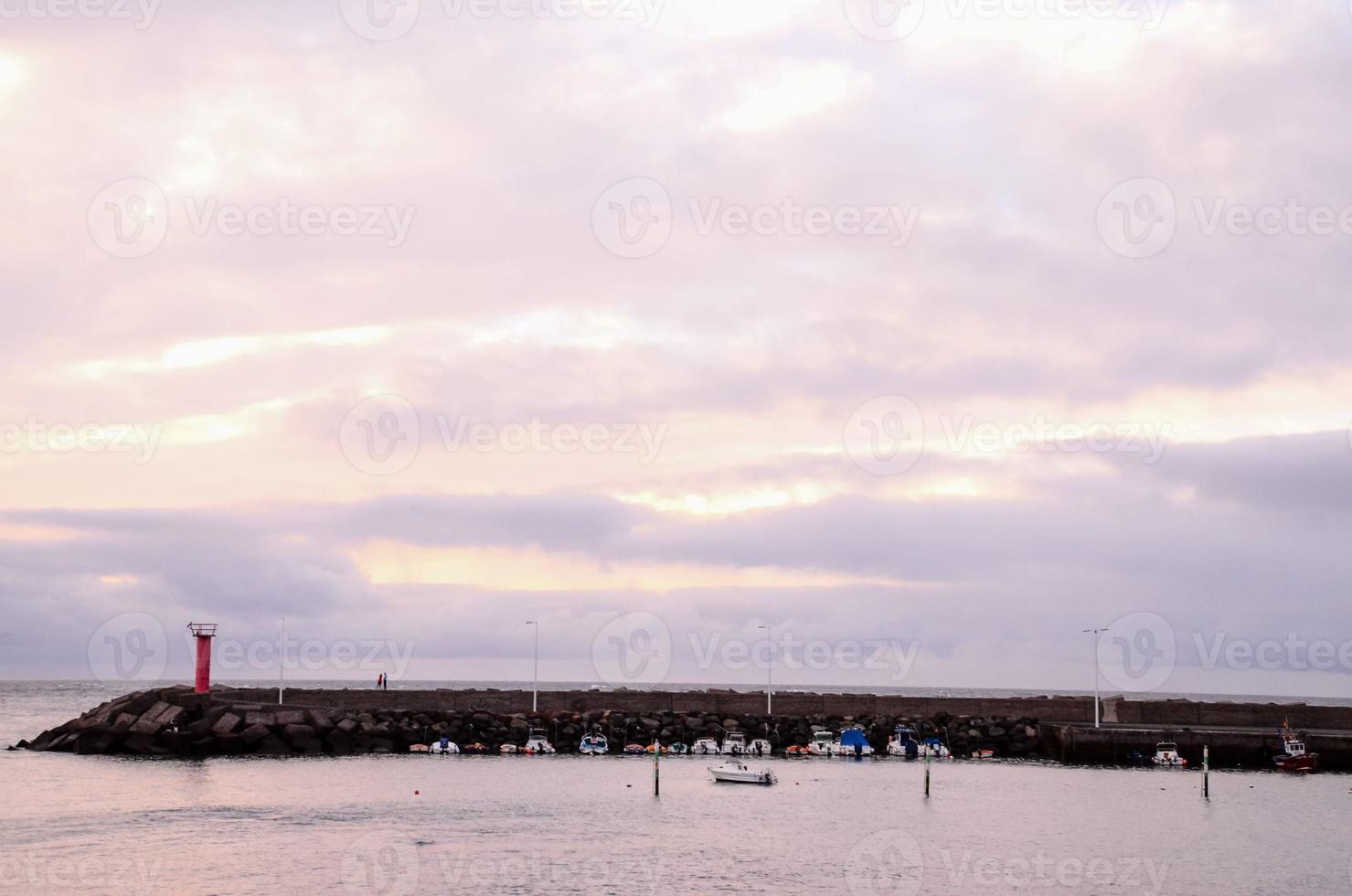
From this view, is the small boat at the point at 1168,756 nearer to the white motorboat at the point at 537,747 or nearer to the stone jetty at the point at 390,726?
the stone jetty at the point at 390,726

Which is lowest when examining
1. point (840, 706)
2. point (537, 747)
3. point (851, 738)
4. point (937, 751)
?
point (937, 751)

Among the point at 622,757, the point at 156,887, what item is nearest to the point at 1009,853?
the point at 156,887

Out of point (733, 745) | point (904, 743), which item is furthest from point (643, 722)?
point (904, 743)

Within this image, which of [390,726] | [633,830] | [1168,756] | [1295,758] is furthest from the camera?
[390,726]

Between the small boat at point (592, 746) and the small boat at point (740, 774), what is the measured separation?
15.9 m

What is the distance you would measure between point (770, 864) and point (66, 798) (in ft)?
121

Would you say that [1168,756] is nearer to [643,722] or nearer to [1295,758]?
[1295,758]

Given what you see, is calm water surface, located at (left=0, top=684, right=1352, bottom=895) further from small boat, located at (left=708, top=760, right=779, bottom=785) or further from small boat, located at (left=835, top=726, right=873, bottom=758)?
small boat, located at (left=835, top=726, right=873, bottom=758)

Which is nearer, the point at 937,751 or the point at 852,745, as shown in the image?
the point at 852,745

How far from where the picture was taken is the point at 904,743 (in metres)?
99.8

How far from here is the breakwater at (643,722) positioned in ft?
294

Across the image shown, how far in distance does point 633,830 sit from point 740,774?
796 inches

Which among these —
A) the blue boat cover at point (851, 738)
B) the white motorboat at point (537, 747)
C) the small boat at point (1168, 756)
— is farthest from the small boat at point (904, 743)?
the white motorboat at point (537, 747)

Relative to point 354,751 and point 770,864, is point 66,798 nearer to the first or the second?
point 354,751
